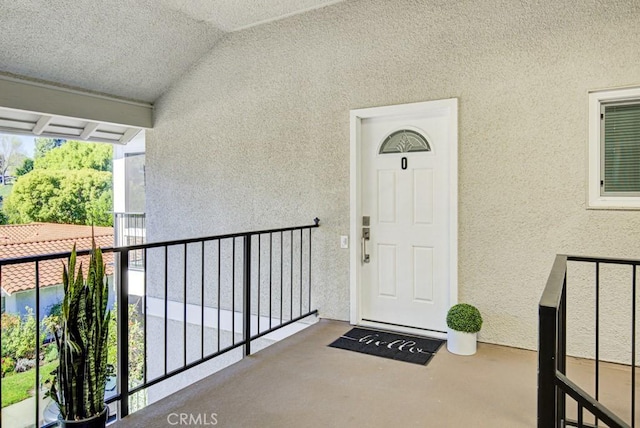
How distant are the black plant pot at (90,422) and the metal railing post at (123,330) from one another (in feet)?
1.11

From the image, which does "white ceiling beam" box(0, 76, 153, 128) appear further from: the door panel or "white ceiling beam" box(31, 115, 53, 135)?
the door panel

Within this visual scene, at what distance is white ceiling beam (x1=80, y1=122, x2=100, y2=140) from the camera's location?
17.6 ft

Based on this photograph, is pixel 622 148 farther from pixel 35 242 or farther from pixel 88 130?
pixel 35 242

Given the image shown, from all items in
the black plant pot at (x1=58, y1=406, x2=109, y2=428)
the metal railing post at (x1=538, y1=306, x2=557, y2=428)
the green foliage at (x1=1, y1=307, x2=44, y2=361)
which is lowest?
the green foliage at (x1=1, y1=307, x2=44, y2=361)

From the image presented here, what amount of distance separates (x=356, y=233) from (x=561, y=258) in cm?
230

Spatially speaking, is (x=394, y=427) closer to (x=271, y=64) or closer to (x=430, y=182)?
(x=430, y=182)

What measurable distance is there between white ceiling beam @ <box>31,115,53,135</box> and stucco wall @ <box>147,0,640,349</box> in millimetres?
1580

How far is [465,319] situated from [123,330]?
249 centimetres

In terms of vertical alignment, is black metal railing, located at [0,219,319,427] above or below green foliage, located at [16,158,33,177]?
below

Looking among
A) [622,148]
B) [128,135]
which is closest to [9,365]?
[128,135]

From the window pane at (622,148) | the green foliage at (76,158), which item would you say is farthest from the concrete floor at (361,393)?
the green foliage at (76,158)

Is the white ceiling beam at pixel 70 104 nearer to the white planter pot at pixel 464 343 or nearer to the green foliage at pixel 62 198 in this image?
the green foliage at pixel 62 198

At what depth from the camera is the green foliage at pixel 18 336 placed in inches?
299

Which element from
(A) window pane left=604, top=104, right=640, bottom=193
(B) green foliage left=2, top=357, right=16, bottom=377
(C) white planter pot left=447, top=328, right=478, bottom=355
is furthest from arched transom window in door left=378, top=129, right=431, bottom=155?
(B) green foliage left=2, top=357, right=16, bottom=377
